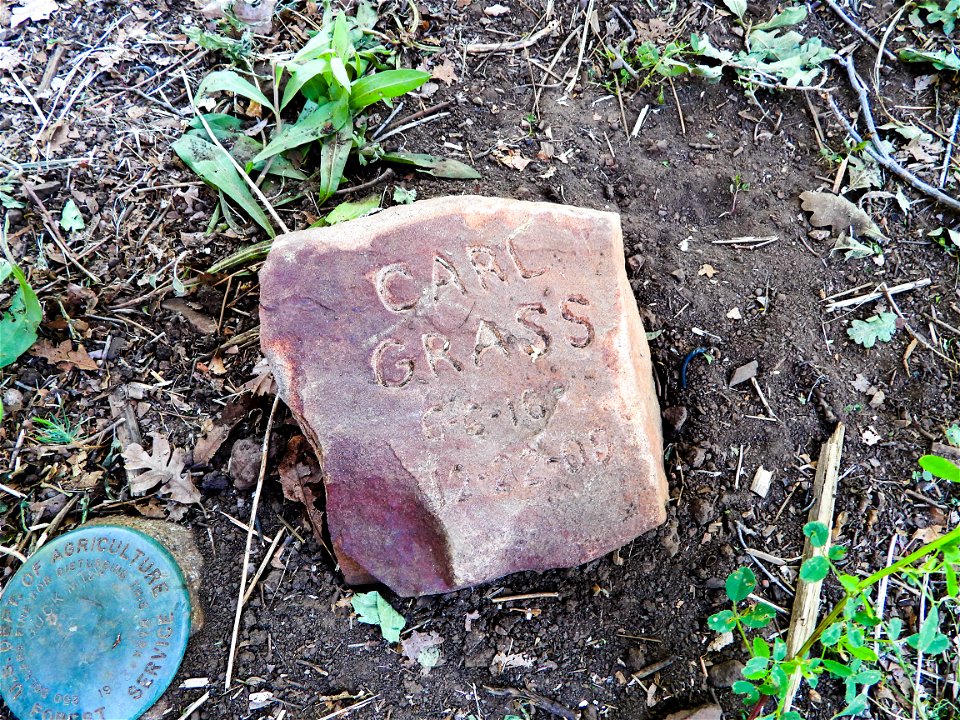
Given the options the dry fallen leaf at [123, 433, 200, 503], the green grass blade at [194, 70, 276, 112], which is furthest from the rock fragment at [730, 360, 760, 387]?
the green grass blade at [194, 70, 276, 112]

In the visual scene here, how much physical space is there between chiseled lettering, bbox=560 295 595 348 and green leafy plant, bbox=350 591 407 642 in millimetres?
972

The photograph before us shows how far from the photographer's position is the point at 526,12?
306 cm

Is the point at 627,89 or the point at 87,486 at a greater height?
the point at 627,89

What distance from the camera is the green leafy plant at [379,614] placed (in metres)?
2.26

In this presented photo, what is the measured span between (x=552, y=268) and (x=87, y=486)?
5.37 ft

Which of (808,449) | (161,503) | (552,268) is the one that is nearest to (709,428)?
(808,449)

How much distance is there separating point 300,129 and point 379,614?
1.68 metres

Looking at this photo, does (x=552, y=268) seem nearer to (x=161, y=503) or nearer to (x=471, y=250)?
(x=471, y=250)

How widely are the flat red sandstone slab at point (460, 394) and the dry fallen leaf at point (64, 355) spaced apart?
0.90 metres

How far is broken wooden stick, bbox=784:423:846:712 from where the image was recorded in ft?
7.32

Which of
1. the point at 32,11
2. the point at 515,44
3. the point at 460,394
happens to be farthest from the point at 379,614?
the point at 32,11

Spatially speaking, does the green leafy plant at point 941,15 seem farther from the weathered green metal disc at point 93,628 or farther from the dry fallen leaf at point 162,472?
the weathered green metal disc at point 93,628

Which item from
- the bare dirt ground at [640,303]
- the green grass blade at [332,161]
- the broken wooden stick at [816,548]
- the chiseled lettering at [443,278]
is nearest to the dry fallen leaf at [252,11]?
the bare dirt ground at [640,303]

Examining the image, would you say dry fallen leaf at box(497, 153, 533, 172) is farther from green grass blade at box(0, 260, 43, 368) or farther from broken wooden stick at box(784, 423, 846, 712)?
green grass blade at box(0, 260, 43, 368)
